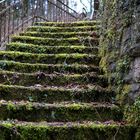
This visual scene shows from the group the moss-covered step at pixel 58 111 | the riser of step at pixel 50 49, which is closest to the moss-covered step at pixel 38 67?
the riser of step at pixel 50 49

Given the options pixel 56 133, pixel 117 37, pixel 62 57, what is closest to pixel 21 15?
pixel 62 57

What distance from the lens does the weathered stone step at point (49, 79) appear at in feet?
16.1

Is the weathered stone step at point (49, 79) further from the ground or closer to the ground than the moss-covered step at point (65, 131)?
further from the ground

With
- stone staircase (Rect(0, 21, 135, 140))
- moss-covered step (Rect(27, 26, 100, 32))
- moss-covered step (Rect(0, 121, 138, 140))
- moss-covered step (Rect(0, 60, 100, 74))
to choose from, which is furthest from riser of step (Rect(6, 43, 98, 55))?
moss-covered step (Rect(0, 121, 138, 140))

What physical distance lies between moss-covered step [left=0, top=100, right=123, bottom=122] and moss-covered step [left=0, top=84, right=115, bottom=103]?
218mm

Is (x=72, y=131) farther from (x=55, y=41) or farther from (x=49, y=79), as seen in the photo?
(x=55, y=41)

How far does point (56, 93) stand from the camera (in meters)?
4.58

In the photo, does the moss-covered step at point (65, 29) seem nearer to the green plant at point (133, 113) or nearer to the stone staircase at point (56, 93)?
the stone staircase at point (56, 93)

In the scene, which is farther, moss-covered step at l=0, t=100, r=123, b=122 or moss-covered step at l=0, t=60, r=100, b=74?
moss-covered step at l=0, t=60, r=100, b=74

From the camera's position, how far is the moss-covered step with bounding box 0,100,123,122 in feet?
13.1

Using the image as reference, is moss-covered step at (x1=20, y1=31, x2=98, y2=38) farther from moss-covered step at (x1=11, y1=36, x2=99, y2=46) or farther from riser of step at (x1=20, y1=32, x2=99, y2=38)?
moss-covered step at (x1=11, y1=36, x2=99, y2=46)

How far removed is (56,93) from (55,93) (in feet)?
0.04

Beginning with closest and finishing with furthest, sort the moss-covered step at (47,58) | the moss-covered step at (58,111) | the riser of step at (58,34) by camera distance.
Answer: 1. the moss-covered step at (58,111)
2. the moss-covered step at (47,58)
3. the riser of step at (58,34)

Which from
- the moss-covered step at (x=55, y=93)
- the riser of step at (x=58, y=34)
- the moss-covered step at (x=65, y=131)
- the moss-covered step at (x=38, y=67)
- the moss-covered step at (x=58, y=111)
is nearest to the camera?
the moss-covered step at (x=65, y=131)
